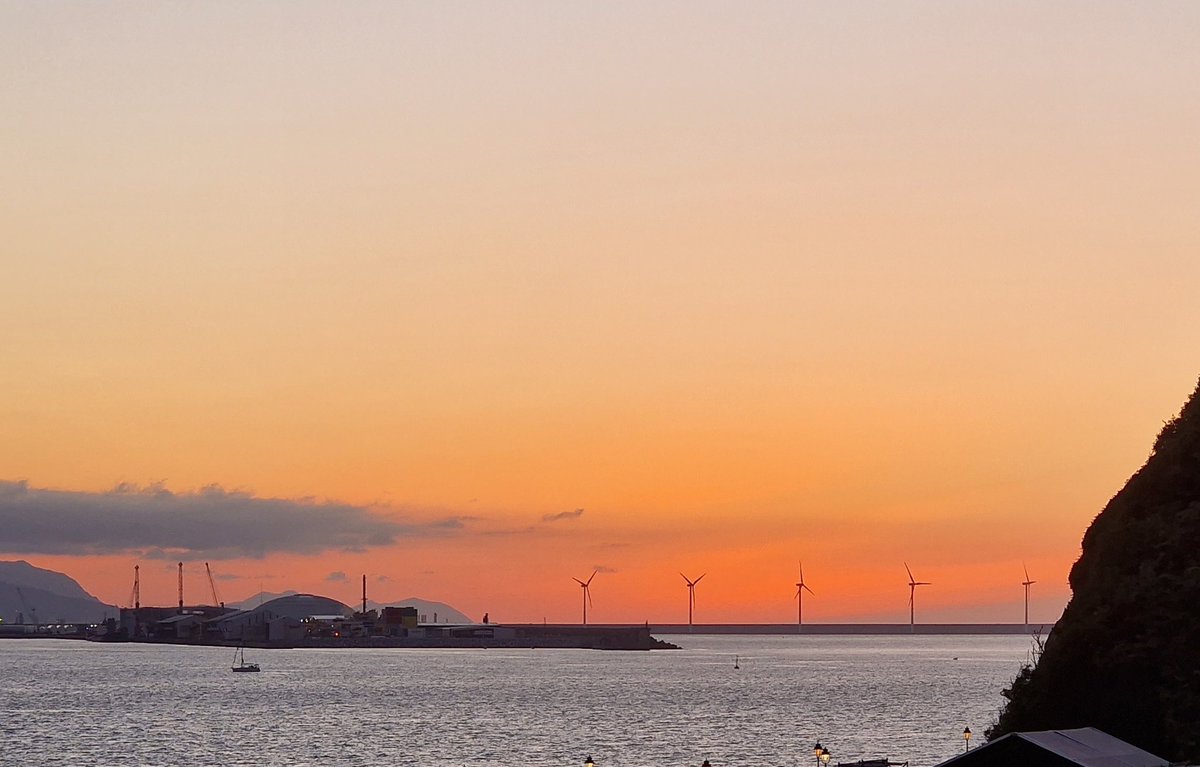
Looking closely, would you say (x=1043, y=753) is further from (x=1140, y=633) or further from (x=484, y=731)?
(x=484, y=731)

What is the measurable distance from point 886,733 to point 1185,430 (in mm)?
86907

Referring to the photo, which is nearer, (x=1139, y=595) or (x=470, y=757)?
(x=1139, y=595)

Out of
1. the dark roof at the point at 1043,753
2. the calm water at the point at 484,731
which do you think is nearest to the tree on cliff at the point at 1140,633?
the dark roof at the point at 1043,753

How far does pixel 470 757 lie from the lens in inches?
4820

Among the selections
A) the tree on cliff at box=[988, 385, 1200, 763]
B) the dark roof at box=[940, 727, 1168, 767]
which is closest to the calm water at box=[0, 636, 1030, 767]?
the tree on cliff at box=[988, 385, 1200, 763]

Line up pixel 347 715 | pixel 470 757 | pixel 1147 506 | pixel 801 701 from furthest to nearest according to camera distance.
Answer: pixel 801 701, pixel 347 715, pixel 470 757, pixel 1147 506

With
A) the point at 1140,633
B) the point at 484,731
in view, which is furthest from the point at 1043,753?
the point at 484,731

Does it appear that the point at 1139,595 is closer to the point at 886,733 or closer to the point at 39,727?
the point at 886,733

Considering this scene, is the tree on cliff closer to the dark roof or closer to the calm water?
the dark roof

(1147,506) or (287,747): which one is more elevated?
(1147,506)

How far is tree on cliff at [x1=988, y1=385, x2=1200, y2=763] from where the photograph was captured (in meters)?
52.1

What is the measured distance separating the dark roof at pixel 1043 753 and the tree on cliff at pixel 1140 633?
34.0ft

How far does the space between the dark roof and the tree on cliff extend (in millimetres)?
10371

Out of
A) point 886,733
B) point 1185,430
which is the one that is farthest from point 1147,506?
point 886,733
